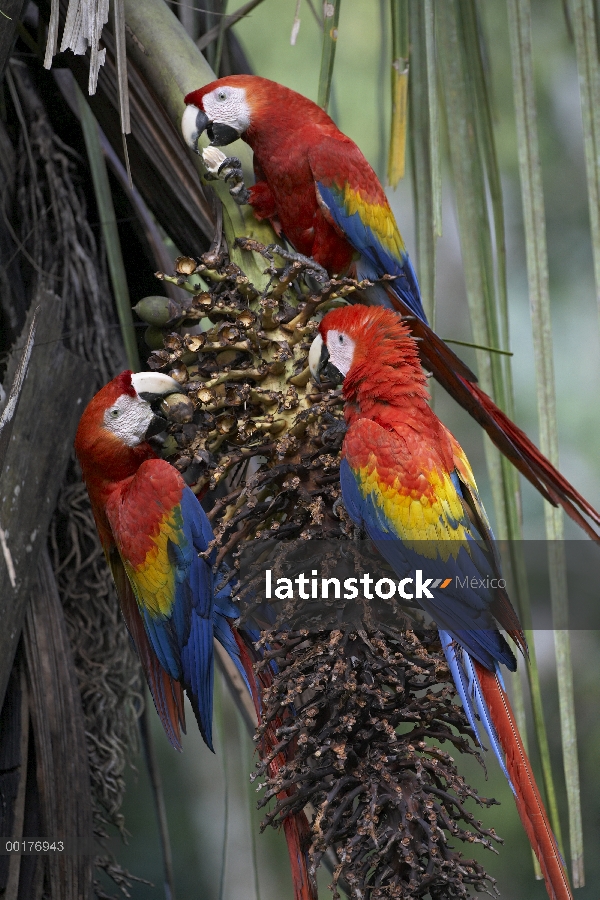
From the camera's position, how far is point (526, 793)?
0.66m

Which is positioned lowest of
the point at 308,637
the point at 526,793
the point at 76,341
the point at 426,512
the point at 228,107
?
the point at 526,793

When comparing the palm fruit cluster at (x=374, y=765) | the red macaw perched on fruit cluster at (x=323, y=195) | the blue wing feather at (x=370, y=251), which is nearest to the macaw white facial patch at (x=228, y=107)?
the red macaw perched on fruit cluster at (x=323, y=195)

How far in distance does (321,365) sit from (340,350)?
0.04 meters

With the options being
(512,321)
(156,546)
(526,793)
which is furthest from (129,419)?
(512,321)

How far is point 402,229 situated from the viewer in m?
1.68

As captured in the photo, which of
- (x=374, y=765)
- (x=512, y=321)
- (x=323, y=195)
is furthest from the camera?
(x=512, y=321)

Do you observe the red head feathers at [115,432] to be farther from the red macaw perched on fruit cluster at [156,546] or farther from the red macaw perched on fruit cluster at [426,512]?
the red macaw perched on fruit cluster at [426,512]

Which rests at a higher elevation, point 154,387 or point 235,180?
point 235,180

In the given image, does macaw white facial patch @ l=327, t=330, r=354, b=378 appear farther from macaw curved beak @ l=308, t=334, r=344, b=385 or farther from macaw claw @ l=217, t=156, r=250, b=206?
macaw claw @ l=217, t=156, r=250, b=206

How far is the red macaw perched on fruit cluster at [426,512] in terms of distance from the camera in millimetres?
688

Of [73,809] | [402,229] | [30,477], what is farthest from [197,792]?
[402,229]

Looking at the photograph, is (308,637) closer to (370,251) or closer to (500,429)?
(500,429)

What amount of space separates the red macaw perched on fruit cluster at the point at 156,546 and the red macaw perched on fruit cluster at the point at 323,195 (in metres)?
0.30

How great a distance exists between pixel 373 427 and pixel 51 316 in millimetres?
529
